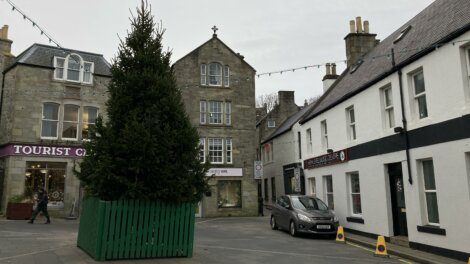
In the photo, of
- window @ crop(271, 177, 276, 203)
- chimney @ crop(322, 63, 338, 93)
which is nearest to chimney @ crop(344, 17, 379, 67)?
chimney @ crop(322, 63, 338, 93)

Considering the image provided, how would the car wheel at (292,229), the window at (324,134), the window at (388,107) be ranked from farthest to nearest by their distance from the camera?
the window at (324,134) < the car wheel at (292,229) < the window at (388,107)

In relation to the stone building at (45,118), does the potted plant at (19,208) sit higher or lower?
lower

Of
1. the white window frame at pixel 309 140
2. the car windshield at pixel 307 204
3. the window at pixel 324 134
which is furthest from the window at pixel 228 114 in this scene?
the car windshield at pixel 307 204

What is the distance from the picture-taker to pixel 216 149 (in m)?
27.2

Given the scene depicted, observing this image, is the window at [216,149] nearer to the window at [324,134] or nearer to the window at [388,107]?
the window at [324,134]

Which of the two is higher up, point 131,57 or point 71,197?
point 131,57

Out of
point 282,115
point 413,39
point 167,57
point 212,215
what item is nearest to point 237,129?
point 212,215

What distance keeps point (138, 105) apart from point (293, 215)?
8620mm

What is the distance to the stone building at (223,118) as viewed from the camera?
26.8 metres

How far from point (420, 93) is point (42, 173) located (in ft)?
65.3

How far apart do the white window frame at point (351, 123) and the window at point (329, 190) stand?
3.23 metres

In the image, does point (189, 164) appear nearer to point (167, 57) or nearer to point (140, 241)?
point (140, 241)

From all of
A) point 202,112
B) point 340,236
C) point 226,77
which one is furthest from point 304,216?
point 226,77

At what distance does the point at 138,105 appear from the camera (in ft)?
31.3
